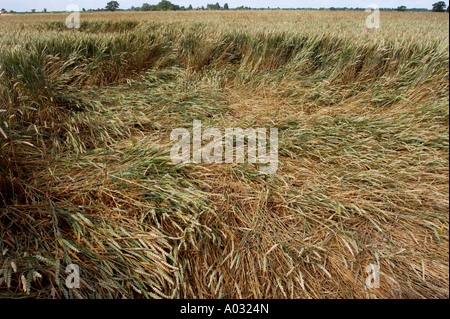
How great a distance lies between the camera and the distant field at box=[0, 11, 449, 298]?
4.31ft

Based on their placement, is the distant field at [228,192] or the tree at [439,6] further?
the distant field at [228,192]

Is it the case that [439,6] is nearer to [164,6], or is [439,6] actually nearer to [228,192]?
[228,192]

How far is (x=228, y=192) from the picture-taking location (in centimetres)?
174

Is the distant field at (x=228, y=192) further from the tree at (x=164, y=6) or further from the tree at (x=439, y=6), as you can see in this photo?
the tree at (x=164, y=6)

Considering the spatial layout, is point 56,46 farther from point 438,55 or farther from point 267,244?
point 438,55

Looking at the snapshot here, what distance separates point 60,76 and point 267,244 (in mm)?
2828

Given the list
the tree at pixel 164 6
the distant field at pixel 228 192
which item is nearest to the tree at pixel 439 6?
the distant field at pixel 228 192

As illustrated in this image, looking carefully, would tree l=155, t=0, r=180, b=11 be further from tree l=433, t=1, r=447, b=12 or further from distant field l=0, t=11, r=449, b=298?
tree l=433, t=1, r=447, b=12

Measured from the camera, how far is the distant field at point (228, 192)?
1314 mm

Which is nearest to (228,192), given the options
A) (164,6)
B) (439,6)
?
(439,6)

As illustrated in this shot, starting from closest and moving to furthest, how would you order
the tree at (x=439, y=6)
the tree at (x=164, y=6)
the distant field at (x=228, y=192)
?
the tree at (x=439, y=6), the distant field at (x=228, y=192), the tree at (x=164, y=6)

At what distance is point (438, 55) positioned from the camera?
2.14 metres

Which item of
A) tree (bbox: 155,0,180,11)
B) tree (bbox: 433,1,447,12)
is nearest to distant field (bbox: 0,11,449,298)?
tree (bbox: 433,1,447,12)
